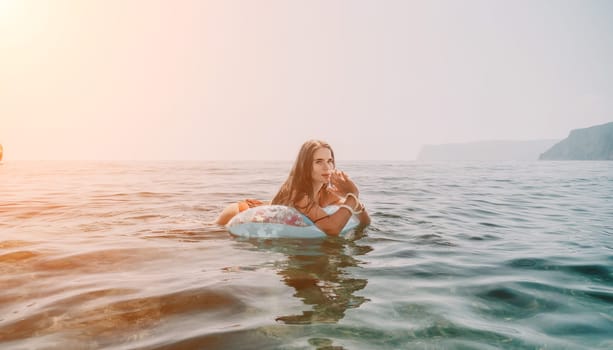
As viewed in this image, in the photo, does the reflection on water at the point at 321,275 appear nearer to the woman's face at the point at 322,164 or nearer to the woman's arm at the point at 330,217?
the woman's arm at the point at 330,217

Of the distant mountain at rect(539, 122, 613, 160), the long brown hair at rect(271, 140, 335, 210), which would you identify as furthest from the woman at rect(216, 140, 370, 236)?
the distant mountain at rect(539, 122, 613, 160)

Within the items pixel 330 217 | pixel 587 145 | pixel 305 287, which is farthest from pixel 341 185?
pixel 587 145

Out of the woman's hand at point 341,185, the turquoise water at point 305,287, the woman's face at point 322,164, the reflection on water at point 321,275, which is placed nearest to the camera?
the turquoise water at point 305,287

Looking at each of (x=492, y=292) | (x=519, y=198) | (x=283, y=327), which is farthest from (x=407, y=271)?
(x=519, y=198)

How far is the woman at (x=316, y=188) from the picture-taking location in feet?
23.0

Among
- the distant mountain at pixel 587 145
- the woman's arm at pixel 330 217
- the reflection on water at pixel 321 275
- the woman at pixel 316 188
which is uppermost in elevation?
the distant mountain at pixel 587 145

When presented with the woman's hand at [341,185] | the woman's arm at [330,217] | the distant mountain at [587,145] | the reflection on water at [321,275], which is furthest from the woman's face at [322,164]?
the distant mountain at [587,145]

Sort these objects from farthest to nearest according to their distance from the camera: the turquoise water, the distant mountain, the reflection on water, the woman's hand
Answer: the distant mountain < the woman's hand < the reflection on water < the turquoise water

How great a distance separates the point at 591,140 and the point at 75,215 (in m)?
219

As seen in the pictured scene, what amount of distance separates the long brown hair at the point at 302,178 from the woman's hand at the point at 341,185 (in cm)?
73

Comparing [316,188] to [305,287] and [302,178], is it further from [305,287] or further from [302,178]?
[305,287]

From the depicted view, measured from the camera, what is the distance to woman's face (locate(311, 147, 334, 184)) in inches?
273

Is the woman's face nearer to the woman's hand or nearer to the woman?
the woman

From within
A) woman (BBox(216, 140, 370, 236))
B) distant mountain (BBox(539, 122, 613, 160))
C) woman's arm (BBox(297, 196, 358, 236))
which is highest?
distant mountain (BBox(539, 122, 613, 160))
